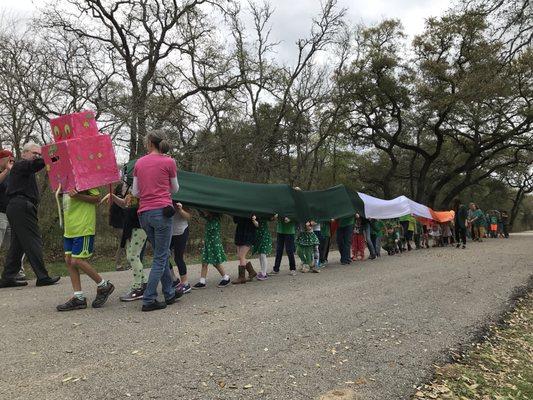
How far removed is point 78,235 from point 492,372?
4793mm

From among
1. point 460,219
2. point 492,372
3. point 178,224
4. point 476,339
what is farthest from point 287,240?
point 460,219

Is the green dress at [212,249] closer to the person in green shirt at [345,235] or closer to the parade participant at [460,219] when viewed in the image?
the person in green shirt at [345,235]

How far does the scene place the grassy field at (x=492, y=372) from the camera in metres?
3.78

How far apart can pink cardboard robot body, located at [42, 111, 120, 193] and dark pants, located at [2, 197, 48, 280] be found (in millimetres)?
1904

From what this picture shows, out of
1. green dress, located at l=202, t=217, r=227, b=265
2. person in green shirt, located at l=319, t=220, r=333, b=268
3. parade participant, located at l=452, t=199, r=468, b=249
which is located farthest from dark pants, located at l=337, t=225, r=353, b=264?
parade participant, located at l=452, t=199, r=468, b=249

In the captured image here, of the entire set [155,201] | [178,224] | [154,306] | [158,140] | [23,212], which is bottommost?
[154,306]

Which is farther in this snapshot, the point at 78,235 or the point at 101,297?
the point at 101,297

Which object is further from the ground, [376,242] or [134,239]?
[134,239]

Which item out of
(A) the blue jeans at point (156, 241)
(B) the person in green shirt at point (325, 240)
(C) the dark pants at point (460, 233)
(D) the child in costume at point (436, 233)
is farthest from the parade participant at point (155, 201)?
(D) the child in costume at point (436, 233)

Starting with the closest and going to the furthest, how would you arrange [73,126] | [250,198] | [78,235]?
1. [78,235]
2. [73,126]
3. [250,198]

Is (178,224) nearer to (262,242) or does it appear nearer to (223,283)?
(223,283)

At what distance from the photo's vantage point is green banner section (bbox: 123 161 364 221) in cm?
746

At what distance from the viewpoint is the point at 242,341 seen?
14.8 feet

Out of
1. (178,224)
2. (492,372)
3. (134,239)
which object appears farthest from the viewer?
(178,224)
